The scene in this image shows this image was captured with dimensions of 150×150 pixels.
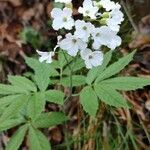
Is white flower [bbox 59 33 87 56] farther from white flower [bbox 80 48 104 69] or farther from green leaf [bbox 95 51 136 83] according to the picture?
green leaf [bbox 95 51 136 83]

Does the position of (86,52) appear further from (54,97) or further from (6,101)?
(6,101)

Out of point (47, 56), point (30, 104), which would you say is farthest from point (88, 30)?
point (30, 104)

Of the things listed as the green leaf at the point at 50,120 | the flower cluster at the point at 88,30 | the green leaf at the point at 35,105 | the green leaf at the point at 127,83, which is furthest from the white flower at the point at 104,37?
the green leaf at the point at 50,120

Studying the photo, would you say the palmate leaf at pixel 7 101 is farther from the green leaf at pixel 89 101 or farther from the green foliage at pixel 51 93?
the green leaf at pixel 89 101

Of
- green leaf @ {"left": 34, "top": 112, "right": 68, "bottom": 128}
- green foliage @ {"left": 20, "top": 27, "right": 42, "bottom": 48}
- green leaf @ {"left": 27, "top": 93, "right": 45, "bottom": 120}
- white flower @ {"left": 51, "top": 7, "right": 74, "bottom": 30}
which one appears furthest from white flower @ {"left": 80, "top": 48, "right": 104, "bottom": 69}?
green foliage @ {"left": 20, "top": 27, "right": 42, "bottom": 48}

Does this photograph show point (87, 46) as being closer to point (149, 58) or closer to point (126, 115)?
point (126, 115)

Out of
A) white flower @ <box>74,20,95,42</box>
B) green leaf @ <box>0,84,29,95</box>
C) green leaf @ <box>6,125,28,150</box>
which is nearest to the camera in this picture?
white flower @ <box>74,20,95,42</box>

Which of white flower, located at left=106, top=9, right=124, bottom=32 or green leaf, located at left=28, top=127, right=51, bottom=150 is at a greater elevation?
white flower, located at left=106, top=9, right=124, bottom=32

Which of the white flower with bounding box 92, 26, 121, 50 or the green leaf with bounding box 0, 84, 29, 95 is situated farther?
the green leaf with bounding box 0, 84, 29, 95
